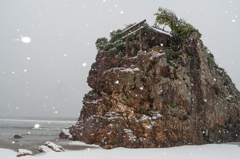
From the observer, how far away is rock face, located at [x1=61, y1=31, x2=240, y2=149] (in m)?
13.2

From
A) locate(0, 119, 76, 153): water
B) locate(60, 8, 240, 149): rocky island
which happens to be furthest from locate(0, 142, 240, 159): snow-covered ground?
locate(0, 119, 76, 153): water

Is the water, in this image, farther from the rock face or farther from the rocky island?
the rock face

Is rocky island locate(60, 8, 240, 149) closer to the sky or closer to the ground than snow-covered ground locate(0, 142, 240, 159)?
closer to the sky

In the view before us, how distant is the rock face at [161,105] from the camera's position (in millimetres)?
13234

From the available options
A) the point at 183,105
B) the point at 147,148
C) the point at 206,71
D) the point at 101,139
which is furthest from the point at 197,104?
the point at 101,139

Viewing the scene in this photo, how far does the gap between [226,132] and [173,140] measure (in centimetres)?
774

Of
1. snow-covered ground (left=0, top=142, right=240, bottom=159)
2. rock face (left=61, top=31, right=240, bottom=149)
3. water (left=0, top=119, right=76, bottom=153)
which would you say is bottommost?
water (left=0, top=119, right=76, bottom=153)

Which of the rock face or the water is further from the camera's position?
the water

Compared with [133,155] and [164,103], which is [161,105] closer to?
[164,103]

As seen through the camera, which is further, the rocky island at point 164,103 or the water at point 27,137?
the water at point 27,137

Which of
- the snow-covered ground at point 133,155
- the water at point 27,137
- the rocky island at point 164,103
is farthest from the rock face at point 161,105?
the water at point 27,137

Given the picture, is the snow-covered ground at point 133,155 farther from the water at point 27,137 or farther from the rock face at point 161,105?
the water at point 27,137

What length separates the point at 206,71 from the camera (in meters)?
17.8

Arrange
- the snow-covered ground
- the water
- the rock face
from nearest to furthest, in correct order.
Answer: the snow-covered ground → the rock face → the water
